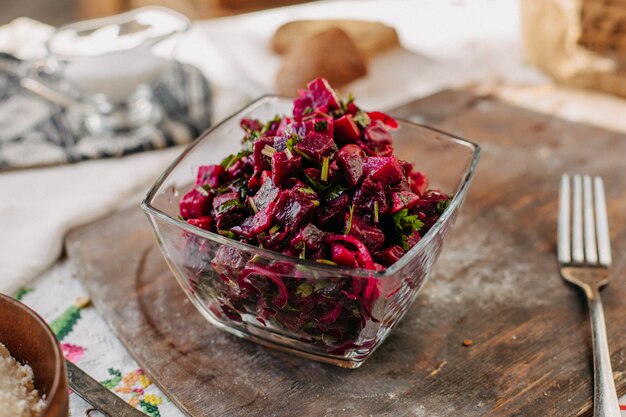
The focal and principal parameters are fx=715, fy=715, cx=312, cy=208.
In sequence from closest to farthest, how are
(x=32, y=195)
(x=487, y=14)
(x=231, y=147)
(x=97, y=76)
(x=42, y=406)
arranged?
(x=42, y=406) < (x=231, y=147) < (x=32, y=195) < (x=97, y=76) < (x=487, y=14)

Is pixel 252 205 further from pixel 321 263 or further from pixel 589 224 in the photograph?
pixel 589 224

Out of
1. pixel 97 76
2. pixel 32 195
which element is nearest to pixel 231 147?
pixel 32 195

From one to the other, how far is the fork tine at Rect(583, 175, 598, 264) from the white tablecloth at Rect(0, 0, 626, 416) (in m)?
0.49

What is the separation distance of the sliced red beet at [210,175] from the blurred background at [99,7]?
11.0 ft

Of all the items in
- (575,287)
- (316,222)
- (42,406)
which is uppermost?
(316,222)

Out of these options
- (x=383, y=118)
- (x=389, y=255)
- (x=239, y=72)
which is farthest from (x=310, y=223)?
(x=239, y=72)

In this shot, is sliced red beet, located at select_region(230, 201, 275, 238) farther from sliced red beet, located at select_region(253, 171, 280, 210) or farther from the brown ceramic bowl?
the brown ceramic bowl

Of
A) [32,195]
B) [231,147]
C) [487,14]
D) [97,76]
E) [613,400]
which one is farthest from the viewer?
[487,14]

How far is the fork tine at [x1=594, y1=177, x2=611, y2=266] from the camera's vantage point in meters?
1.70

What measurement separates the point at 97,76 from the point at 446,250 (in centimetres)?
134

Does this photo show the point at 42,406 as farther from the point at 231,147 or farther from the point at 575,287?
the point at 575,287

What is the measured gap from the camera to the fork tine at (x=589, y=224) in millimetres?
1713

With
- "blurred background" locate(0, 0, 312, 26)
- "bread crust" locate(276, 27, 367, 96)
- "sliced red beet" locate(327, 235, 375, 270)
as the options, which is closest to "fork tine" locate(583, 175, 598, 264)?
"sliced red beet" locate(327, 235, 375, 270)

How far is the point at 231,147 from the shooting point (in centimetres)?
173
